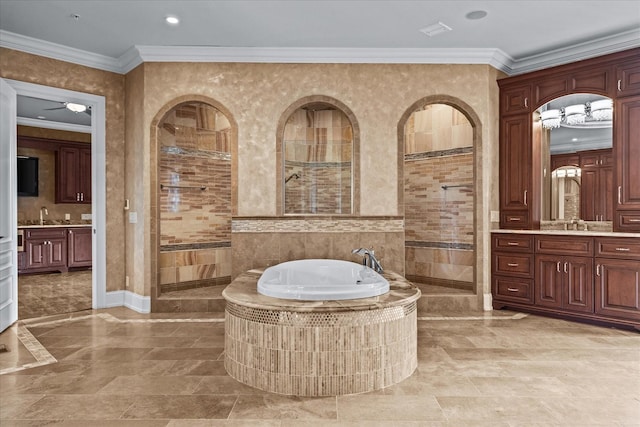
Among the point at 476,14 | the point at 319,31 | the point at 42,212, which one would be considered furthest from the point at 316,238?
the point at 42,212

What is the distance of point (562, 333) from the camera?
3.56 m

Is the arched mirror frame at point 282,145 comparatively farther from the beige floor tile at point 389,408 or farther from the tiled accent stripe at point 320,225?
the beige floor tile at point 389,408

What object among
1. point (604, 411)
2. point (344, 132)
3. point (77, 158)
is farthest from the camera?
point (77, 158)

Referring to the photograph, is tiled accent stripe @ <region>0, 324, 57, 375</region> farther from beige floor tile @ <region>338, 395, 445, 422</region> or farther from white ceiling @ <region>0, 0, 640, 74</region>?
white ceiling @ <region>0, 0, 640, 74</region>

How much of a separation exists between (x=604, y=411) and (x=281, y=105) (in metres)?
3.70

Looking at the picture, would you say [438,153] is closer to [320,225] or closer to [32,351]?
[320,225]

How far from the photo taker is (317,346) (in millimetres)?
2385

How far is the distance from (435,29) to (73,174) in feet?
22.6

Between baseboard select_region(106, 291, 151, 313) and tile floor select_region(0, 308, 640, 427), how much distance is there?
21.1 inches

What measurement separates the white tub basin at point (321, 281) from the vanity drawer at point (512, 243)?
1.75 metres

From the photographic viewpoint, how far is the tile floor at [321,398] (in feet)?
6.93

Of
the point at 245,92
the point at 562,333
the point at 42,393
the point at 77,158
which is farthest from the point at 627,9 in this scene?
the point at 77,158

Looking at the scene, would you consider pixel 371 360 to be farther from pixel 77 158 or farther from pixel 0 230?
pixel 77 158

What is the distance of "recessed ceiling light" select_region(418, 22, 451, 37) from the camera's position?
148 inches
